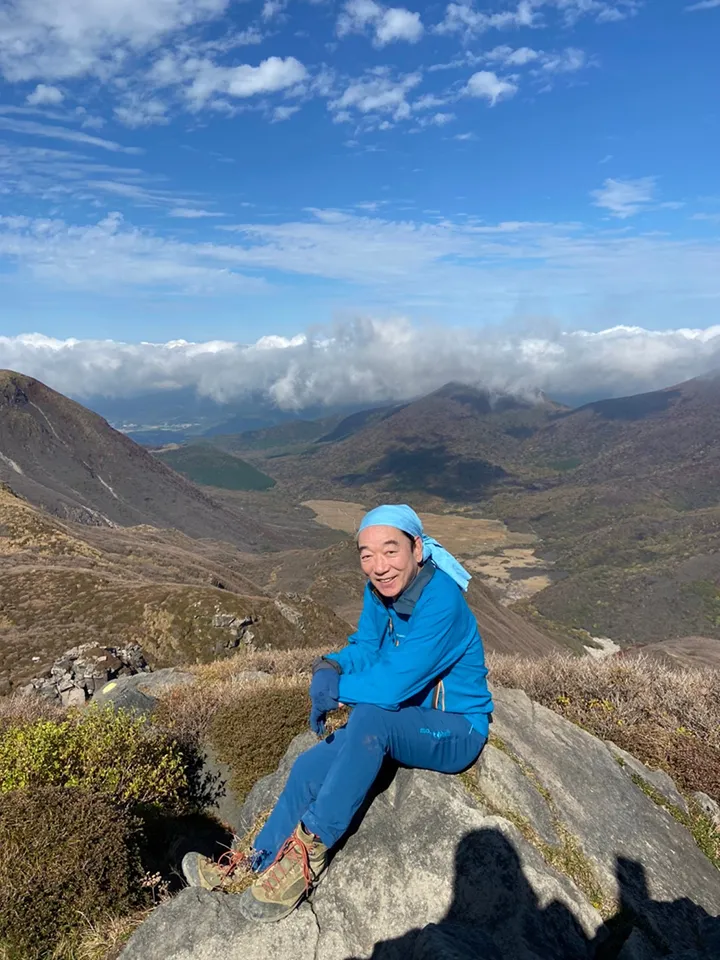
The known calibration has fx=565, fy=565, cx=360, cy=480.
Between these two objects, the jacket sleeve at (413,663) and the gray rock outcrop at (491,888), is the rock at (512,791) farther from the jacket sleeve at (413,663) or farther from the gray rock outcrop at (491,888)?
the jacket sleeve at (413,663)

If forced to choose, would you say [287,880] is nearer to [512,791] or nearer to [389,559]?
[512,791]

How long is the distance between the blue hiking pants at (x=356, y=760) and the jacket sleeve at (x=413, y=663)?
0.17 metres

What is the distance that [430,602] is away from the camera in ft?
16.6

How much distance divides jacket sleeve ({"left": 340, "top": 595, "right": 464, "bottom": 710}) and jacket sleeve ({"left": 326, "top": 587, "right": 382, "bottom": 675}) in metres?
0.54

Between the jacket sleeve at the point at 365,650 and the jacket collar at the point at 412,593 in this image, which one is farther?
the jacket sleeve at the point at 365,650

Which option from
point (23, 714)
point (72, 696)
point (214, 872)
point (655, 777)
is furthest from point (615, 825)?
point (72, 696)

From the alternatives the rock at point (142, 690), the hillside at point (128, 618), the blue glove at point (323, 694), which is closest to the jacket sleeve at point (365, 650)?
the blue glove at point (323, 694)

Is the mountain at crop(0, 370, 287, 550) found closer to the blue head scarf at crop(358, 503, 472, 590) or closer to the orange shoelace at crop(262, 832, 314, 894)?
the blue head scarf at crop(358, 503, 472, 590)

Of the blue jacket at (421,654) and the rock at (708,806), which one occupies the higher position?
the blue jacket at (421,654)

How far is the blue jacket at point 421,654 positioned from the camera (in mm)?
4871

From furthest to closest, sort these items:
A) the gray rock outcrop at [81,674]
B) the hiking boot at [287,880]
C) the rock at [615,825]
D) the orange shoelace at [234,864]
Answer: the gray rock outcrop at [81,674] < the rock at [615,825] < the orange shoelace at [234,864] < the hiking boot at [287,880]

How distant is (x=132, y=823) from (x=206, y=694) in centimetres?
487

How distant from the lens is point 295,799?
5.06m

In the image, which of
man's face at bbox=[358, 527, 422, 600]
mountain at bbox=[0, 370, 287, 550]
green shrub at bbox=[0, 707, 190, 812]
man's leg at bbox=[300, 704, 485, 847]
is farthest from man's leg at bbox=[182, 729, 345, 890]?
mountain at bbox=[0, 370, 287, 550]
